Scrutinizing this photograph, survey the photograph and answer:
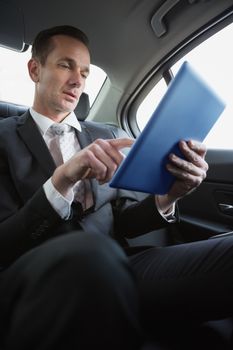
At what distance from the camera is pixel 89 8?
1.56m

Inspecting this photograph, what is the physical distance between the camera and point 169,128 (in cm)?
74

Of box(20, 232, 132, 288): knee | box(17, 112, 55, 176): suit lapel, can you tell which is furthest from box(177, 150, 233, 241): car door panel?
box(20, 232, 132, 288): knee

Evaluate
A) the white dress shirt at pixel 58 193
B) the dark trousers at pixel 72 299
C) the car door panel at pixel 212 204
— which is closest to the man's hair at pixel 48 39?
the white dress shirt at pixel 58 193

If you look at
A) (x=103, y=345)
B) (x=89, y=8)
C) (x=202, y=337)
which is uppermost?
(x=89, y=8)

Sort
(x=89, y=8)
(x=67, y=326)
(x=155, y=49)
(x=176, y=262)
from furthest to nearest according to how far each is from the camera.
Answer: (x=155, y=49), (x=89, y=8), (x=176, y=262), (x=67, y=326)

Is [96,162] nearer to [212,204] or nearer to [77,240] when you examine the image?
[77,240]

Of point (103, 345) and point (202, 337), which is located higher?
point (103, 345)

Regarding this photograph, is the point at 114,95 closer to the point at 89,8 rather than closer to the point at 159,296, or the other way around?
the point at 89,8

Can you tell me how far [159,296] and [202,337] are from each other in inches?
5.0

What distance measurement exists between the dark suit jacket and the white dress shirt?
15 millimetres

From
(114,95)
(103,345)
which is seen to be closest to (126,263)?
(103,345)

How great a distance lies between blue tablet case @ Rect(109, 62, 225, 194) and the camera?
70 cm

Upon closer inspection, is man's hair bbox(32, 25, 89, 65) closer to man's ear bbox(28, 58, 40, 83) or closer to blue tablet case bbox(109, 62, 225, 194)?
man's ear bbox(28, 58, 40, 83)

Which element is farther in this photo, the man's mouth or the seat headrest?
the seat headrest
